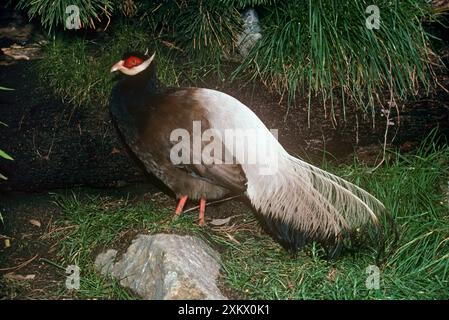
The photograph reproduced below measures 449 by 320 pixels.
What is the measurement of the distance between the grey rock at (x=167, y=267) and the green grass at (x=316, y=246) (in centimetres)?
8

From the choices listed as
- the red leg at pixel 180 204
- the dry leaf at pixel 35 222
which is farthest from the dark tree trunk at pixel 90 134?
the red leg at pixel 180 204

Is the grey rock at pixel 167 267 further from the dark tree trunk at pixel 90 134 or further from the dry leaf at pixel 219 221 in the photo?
the dark tree trunk at pixel 90 134

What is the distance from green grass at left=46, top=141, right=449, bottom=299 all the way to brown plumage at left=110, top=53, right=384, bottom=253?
0.20m

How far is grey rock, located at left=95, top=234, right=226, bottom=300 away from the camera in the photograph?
3.32 meters

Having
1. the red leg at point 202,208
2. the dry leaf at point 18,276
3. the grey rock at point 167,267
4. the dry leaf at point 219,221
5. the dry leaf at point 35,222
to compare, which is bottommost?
the dry leaf at point 18,276

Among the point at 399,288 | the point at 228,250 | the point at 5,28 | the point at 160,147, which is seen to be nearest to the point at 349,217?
the point at 399,288

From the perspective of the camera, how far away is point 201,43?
181 inches

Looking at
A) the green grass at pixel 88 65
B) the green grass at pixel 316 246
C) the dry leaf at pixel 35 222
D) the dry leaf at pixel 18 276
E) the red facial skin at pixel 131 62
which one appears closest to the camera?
the green grass at pixel 316 246

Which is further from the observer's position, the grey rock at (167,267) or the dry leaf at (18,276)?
the dry leaf at (18,276)

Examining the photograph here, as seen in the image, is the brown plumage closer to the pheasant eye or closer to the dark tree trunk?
the pheasant eye

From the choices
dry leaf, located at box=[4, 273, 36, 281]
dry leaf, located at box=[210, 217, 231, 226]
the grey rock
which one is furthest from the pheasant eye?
dry leaf, located at box=[4, 273, 36, 281]

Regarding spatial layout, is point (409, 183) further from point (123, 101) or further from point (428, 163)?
point (123, 101)

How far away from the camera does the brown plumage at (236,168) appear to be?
3699 millimetres

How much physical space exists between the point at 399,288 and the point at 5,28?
357 cm
